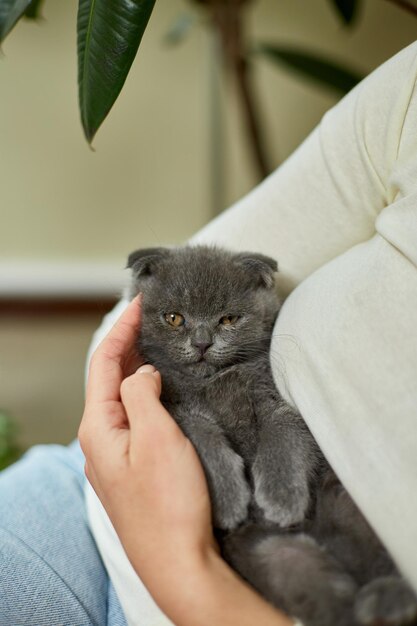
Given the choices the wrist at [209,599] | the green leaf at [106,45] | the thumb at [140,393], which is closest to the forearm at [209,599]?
the wrist at [209,599]

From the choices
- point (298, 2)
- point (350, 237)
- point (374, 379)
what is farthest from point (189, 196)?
point (374, 379)

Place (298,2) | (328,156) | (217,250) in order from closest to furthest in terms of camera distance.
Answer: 1. (328,156)
2. (217,250)
3. (298,2)

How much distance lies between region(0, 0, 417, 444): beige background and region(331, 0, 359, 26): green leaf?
56cm

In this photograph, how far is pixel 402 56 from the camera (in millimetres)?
917

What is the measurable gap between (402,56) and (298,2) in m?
1.44

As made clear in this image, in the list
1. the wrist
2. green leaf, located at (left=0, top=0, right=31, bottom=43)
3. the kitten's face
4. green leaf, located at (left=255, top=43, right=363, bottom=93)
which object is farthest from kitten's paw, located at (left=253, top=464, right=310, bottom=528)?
green leaf, located at (left=255, top=43, right=363, bottom=93)

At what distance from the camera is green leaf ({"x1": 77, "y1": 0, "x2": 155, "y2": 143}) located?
2.67 ft

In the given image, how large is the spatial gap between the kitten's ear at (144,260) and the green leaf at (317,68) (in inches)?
38.0

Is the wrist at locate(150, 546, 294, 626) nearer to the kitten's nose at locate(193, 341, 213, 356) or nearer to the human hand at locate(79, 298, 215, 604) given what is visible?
the human hand at locate(79, 298, 215, 604)

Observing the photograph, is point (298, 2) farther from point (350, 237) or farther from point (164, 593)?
point (164, 593)

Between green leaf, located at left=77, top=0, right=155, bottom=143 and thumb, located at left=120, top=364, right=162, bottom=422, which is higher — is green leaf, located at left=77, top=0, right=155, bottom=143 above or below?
above

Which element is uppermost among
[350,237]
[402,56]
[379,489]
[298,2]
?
[298,2]

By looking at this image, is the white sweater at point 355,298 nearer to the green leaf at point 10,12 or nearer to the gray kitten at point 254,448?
the gray kitten at point 254,448

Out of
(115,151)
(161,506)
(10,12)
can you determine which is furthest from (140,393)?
(115,151)
